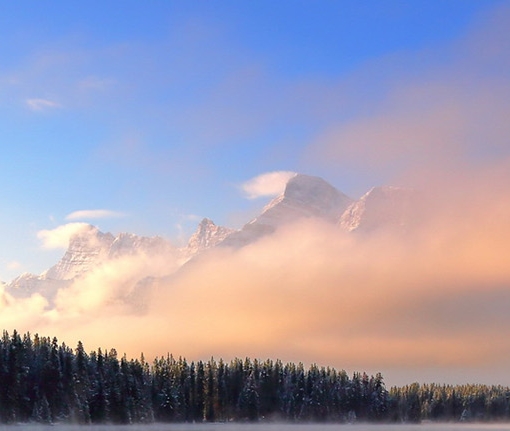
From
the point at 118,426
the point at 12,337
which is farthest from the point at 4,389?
the point at 118,426

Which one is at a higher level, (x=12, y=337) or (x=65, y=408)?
(x=12, y=337)

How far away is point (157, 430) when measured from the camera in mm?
171000

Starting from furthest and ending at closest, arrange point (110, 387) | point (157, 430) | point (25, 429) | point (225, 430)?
1. point (110, 387)
2. point (225, 430)
3. point (157, 430)
4. point (25, 429)

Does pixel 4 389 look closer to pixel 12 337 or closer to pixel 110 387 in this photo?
pixel 12 337

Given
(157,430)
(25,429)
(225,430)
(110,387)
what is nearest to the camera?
(25,429)

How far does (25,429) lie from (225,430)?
4515cm

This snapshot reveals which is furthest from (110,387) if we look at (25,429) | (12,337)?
(25,429)

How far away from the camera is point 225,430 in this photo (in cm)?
18212

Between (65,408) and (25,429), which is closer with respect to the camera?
(25,429)

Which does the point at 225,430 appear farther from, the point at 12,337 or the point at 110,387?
the point at 12,337

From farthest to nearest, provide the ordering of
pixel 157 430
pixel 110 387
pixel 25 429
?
pixel 110 387, pixel 157 430, pixel 25 429

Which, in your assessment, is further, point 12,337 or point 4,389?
point 12,337

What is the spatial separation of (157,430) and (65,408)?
25.3 m

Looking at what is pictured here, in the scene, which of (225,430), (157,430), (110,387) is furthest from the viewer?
(110,387)
